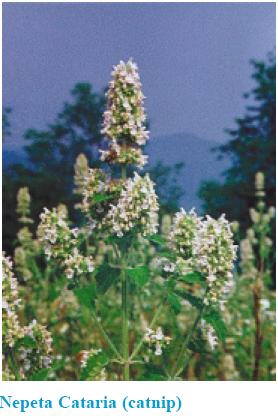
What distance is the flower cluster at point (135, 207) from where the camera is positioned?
270 cm

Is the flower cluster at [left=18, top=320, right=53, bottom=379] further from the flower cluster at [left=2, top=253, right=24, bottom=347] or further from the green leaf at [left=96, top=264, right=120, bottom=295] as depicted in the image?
the green leaf at [left=96, top=264, right=120, bottom=295]

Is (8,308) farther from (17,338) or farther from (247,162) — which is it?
(247,162)

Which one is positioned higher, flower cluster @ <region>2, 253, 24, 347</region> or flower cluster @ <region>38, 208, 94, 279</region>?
flower cluster @ <region>38, 208, 94, 279</region>

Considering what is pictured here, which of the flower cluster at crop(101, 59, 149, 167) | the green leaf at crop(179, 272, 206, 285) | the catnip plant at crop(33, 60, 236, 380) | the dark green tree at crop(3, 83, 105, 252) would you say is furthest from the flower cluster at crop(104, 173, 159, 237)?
the dark green tree at crop(3, 83, 105, 252)

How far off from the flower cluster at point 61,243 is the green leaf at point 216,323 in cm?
52

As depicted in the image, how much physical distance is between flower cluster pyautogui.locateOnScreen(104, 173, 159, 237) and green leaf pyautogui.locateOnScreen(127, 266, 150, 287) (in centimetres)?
16

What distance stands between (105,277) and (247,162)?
11.7 m

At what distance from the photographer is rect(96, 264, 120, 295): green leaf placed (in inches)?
111

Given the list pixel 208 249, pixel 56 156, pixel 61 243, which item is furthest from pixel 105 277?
pixel 56 156

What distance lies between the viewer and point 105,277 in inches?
112
